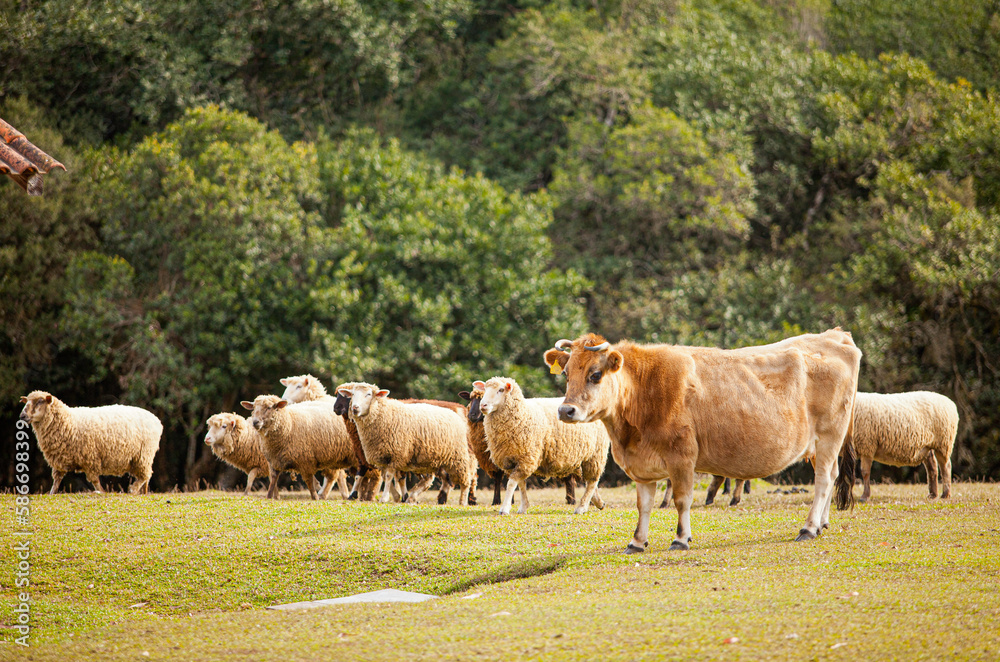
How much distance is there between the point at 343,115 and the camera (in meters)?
35.1

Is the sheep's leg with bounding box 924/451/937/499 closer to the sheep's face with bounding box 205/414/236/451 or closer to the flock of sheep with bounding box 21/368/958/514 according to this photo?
the flock of sheep with bounding box 21/368/958/514

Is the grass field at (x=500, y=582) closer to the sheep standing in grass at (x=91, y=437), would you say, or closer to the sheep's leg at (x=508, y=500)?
the sheep's leg at (x=508, y=500)

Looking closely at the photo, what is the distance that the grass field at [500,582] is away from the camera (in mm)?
6863

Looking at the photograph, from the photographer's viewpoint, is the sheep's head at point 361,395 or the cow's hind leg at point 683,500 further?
the sheep's head at point 361,395

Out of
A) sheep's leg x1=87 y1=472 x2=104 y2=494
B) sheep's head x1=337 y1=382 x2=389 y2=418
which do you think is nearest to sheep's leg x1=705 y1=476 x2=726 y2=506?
sheep's head x1=337 y1=382 x2=389 y2=418

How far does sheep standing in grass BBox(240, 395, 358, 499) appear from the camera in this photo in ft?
53.4

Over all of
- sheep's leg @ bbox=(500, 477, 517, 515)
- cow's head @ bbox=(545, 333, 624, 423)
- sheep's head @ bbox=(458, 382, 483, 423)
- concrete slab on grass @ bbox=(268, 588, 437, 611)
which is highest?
cow's head @ bbox=(545, 333, 624, 423)

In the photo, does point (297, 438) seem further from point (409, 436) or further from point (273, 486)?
point (409, 436)

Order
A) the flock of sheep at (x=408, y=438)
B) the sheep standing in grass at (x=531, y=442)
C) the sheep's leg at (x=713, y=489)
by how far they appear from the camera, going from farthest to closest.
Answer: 1. the sheep's leg at (x=713, y=489)
2. the flock of sheep at (x=408, y=438)
3. the sheep standing in grass at (x=531, y=442)

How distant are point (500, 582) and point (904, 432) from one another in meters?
8.76

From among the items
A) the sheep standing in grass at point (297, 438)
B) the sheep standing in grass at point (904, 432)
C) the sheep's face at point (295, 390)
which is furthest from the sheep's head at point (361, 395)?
the sheep standing in grass at point (904, 432)

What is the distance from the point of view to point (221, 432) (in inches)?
673

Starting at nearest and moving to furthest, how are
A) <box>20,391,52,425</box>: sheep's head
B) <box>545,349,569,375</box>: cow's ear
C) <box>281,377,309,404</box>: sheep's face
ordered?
1. <box>545,349,569,375</box>: cow's ear
2. <box>20,391,52,425</box>: sheep's head
3. <box>281,377,309,404</box>: sheep's face

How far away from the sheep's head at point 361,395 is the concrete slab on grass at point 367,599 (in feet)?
20.1
